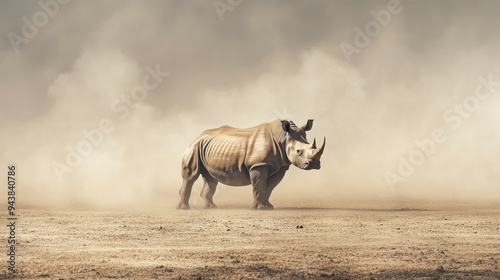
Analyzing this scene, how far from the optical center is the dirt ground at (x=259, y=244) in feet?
37.2

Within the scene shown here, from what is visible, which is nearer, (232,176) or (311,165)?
(311,165)

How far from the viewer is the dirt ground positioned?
11352mm

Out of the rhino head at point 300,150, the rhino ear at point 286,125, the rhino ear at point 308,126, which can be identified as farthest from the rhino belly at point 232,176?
the rhino ear at point 308,126

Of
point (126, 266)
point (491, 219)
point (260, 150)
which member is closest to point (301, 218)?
point (260, 150)

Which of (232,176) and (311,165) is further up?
(311,165)

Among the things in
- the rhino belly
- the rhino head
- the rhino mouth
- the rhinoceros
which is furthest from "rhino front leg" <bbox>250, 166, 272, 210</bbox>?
the rhino mouth

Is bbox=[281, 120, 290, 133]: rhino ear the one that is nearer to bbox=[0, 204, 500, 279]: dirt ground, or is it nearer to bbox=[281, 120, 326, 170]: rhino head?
bbox=[281, 120, 326, 170]: rhino head

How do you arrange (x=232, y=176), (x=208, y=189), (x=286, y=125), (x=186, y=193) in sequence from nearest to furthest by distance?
(x=286, y=125), (x=232, y=176), (x=186, y=193), (x=208, y=189)

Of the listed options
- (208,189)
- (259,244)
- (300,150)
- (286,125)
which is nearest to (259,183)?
(300,150)

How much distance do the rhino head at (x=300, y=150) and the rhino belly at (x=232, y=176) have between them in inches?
54.9

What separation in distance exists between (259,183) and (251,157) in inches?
29.5

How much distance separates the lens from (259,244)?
14.1m

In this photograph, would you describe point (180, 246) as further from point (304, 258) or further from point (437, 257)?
point (437, 257)

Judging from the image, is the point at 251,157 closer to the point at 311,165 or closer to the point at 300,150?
the point at 300,150
